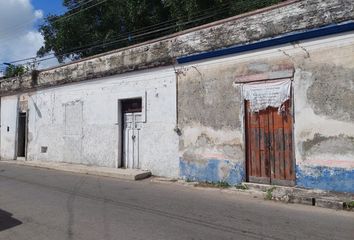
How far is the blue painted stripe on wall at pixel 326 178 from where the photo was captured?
944cm

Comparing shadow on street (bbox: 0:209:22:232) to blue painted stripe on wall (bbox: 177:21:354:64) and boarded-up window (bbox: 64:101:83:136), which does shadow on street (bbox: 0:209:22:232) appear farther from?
boarded-up window (bbox: 64:101:83:136)

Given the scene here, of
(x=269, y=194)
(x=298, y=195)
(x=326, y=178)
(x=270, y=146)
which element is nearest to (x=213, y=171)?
(x=270, y=146)

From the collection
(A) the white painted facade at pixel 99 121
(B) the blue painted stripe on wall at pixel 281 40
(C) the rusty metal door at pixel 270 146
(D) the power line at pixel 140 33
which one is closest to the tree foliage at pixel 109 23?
(D) the power line at pixel 140 33

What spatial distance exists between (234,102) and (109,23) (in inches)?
667

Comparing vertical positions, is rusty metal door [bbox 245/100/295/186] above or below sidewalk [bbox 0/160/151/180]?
above

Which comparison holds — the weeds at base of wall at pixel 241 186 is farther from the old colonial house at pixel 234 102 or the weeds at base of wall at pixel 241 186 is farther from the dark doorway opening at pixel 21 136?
the dark doorway opening at pixel 21 136

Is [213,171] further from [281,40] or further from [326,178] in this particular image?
[281,40]

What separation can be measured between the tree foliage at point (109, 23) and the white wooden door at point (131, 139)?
24.1 ft

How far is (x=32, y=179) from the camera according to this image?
44.2 ft

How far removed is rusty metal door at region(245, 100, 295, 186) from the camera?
35.0ft

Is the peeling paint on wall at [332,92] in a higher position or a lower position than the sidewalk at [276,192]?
higher

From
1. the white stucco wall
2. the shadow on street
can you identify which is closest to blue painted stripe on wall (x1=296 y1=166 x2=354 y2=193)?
the shadow on street

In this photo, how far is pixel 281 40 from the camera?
10789 millimetres

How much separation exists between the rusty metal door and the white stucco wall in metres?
15.5
